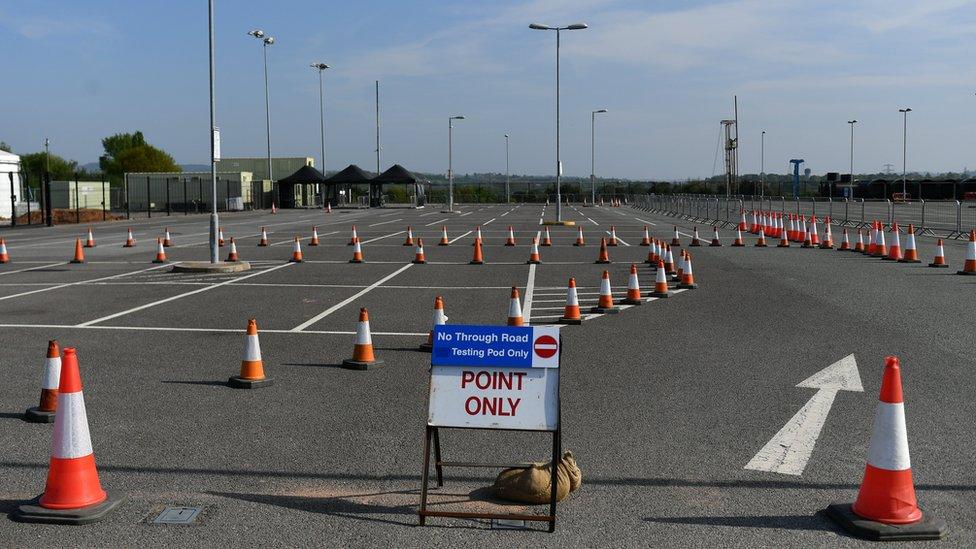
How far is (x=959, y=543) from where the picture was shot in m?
4.96

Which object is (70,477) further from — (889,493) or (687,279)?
(687,279)

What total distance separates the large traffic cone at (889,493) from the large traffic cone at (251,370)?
5149 millimetres

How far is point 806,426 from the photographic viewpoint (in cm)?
735

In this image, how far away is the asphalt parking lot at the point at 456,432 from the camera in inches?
209

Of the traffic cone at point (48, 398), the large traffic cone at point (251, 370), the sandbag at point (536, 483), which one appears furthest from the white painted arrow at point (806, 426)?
the traffic cone at point (48, 398)

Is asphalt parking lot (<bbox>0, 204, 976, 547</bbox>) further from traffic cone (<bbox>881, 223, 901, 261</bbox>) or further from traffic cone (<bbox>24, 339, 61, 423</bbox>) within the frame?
traffic cone (<bbox>881, 223, 901, 261</bbox>)

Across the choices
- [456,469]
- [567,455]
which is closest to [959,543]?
[567,455]

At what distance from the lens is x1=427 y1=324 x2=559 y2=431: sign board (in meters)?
5.48

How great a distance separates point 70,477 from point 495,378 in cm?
235

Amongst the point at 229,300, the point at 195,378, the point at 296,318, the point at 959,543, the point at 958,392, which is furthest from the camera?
the point at 229,300

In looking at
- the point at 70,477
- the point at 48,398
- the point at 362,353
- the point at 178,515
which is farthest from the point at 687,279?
the point at 70,477

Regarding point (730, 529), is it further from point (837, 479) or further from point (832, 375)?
point (832, 375)

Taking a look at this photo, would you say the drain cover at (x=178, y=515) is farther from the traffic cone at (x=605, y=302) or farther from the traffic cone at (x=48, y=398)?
the traffic cone at (x=605, y=302)

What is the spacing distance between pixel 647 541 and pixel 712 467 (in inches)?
56.1
